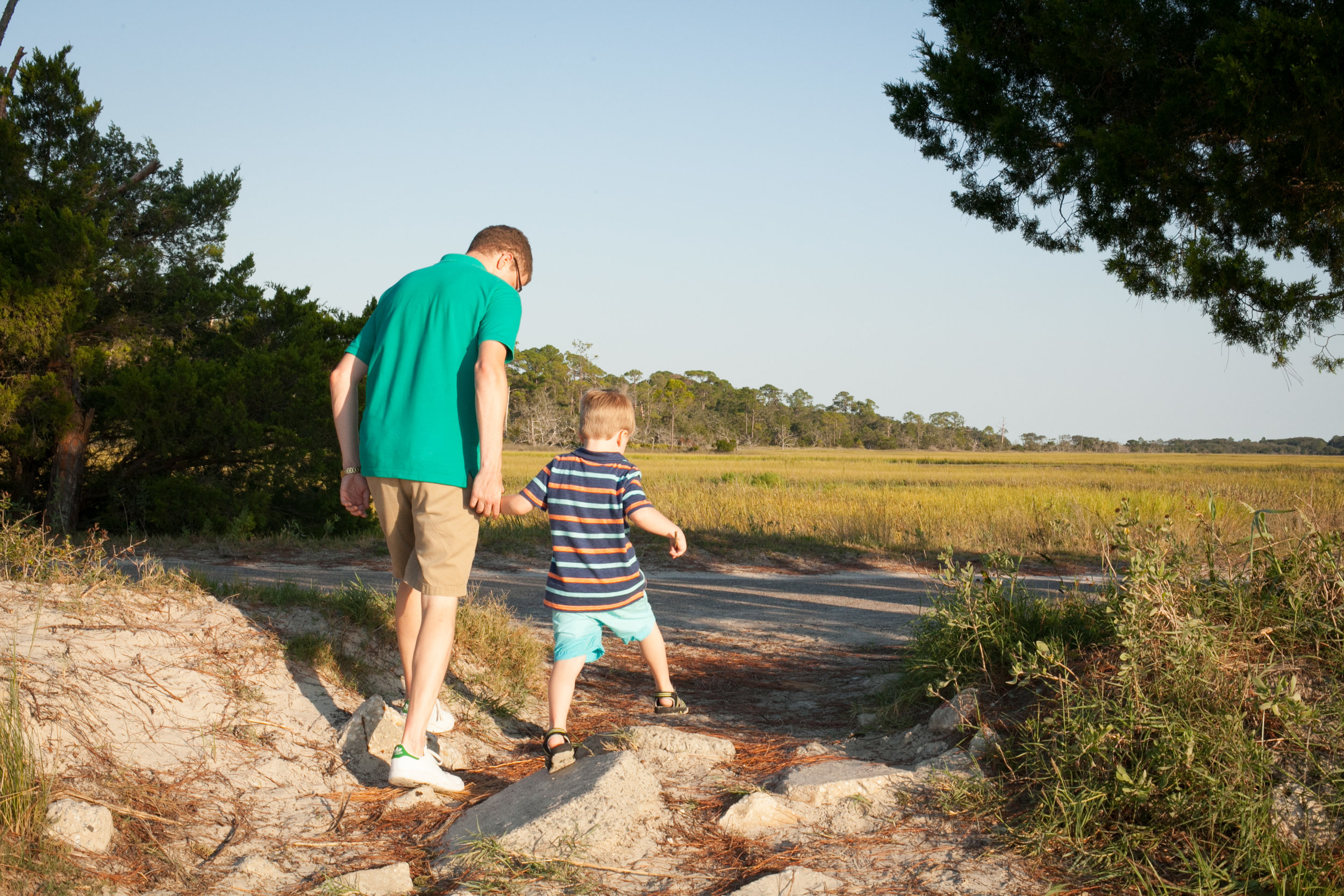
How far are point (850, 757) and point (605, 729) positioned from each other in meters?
1.08

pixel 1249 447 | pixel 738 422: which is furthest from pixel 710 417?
pixel 1249 447

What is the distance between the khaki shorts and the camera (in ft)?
9.50

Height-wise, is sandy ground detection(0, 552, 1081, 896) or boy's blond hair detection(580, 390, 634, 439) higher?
boy's blond hair detection(580, 390, 634, 439)

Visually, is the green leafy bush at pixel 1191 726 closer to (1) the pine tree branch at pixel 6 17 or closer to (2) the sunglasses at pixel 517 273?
(2) the sunglasses at pixel 517 273

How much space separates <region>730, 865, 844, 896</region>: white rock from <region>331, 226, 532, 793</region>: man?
1.22 metres

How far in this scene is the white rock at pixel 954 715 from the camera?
326cm

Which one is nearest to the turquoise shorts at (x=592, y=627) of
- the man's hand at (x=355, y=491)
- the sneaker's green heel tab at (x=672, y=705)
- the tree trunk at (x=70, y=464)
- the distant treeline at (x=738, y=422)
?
the sneaker's green heel tab at (x=672, y=705)

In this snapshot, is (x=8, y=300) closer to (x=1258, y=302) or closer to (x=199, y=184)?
(x=199, y=184)

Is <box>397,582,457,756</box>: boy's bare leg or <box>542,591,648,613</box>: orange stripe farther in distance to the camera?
<box>542,591,648,613</box>: orange stripe

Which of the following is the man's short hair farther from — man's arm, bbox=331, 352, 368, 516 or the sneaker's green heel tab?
the sneaker's green heel tab

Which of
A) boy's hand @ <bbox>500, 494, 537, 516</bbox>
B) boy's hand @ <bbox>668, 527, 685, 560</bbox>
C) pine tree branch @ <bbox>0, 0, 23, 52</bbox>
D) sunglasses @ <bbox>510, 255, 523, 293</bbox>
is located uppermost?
pine tree branch @ <bbox>0, 0, 23, 52</bbox>

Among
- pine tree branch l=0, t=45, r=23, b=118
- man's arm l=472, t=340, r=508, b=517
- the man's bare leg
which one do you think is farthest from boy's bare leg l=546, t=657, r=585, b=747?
pine tree branch l=0, t=45, r=23, b=118

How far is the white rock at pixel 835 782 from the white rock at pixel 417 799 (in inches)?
45.5

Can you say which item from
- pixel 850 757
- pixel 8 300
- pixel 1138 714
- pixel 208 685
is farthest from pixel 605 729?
pixel 8 300
